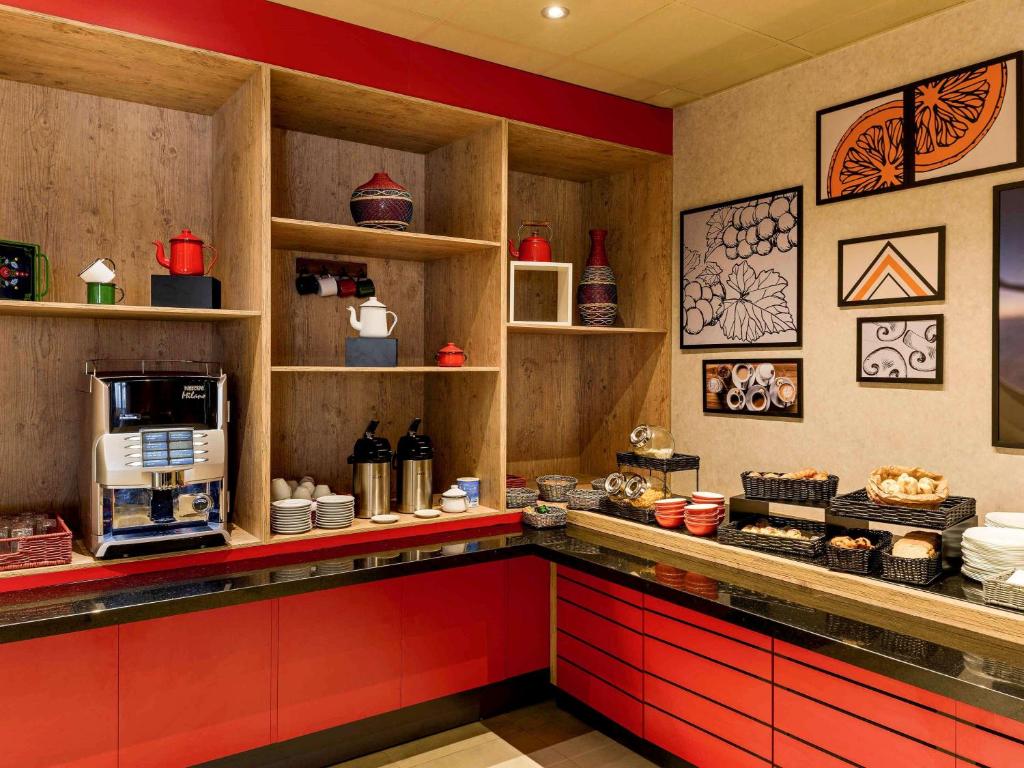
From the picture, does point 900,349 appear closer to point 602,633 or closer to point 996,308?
point 996,308

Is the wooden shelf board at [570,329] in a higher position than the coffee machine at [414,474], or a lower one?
higher

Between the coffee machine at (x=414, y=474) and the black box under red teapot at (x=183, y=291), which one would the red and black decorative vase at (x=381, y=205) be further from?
the coffee machine at (x=414, y=474)

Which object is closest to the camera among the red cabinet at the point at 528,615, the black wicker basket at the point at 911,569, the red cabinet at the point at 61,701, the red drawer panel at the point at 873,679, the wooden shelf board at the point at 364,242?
the red drawer panel at the point at 873,679

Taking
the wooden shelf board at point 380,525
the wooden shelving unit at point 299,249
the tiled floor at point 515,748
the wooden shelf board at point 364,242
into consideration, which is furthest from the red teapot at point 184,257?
the tiled floor at point 515,748

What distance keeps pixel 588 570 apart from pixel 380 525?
30.8 inches

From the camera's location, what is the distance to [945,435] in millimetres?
2631

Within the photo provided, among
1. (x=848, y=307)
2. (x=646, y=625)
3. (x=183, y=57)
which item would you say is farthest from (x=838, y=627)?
(x=183, y=57)

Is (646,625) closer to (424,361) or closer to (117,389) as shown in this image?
(424,361)

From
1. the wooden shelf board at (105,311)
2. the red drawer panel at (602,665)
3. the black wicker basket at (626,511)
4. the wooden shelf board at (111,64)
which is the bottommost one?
the red drawer panel at (602,665)

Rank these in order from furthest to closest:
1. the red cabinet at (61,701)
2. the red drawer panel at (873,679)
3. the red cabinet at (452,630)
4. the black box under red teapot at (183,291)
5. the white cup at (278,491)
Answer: the red cabinet at (452,630)
the white cup at (278,491)
the black box under red teapot at (183,291)
the red cabinet at (61,701)
the red drawer panel at (873,679)

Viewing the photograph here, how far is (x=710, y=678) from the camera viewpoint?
2.50 metres

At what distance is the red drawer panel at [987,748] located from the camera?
1.74 meters

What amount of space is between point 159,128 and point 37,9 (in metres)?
0.70

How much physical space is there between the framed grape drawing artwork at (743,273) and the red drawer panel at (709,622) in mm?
1208
